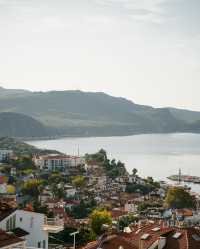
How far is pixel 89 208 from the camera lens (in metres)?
36.8

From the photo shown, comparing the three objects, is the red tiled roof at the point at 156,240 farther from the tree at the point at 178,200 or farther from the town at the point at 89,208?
the tree at the point at 178,200

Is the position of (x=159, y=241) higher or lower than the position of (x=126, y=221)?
higher

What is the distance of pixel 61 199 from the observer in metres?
39.0

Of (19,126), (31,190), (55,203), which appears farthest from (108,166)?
(19,126)

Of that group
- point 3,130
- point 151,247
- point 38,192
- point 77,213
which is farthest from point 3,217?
point 3,130

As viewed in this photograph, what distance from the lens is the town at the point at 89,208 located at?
9.74m

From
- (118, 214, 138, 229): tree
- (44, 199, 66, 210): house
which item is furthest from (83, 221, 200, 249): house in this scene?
(44, 199, 66, 210): house

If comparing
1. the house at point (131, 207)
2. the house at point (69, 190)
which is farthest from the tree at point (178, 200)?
the house at point (69, 190)

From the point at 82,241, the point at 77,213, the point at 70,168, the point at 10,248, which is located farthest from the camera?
the point at 70,168

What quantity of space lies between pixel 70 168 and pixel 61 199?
20.5 metres

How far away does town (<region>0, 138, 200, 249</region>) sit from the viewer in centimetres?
974

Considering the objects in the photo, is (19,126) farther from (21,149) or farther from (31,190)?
(31,190)

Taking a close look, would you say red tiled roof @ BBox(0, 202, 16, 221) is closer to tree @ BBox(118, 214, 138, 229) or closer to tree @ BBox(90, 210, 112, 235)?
tree @ BBox(90, 210, 112, 235)

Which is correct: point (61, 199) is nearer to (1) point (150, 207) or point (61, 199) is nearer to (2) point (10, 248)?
(1) point (150, 207)
